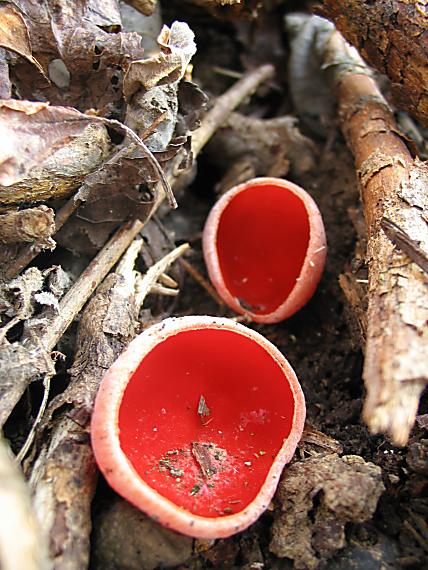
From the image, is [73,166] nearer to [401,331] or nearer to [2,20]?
Answer: [2,20]

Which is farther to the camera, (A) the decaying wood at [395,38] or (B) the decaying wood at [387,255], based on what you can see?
(A) the decaying wood at [395,38]

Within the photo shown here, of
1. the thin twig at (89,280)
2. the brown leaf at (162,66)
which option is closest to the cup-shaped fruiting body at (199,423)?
the thin twig at (89,280)

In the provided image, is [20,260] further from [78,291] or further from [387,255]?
[387,255]

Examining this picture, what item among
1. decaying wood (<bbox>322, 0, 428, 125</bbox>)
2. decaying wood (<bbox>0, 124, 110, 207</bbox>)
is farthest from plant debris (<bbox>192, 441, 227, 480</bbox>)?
decaying wood (<bbox>322, 0, 428, 125</bbox>)

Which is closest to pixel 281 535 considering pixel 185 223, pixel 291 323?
pixel 291 323

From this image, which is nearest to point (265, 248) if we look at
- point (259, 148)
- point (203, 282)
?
point (203, 282)

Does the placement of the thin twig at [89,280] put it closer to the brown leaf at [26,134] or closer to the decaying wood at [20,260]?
the decaying wood at [20,260]

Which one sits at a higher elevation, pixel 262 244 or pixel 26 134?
pixel 26 134
